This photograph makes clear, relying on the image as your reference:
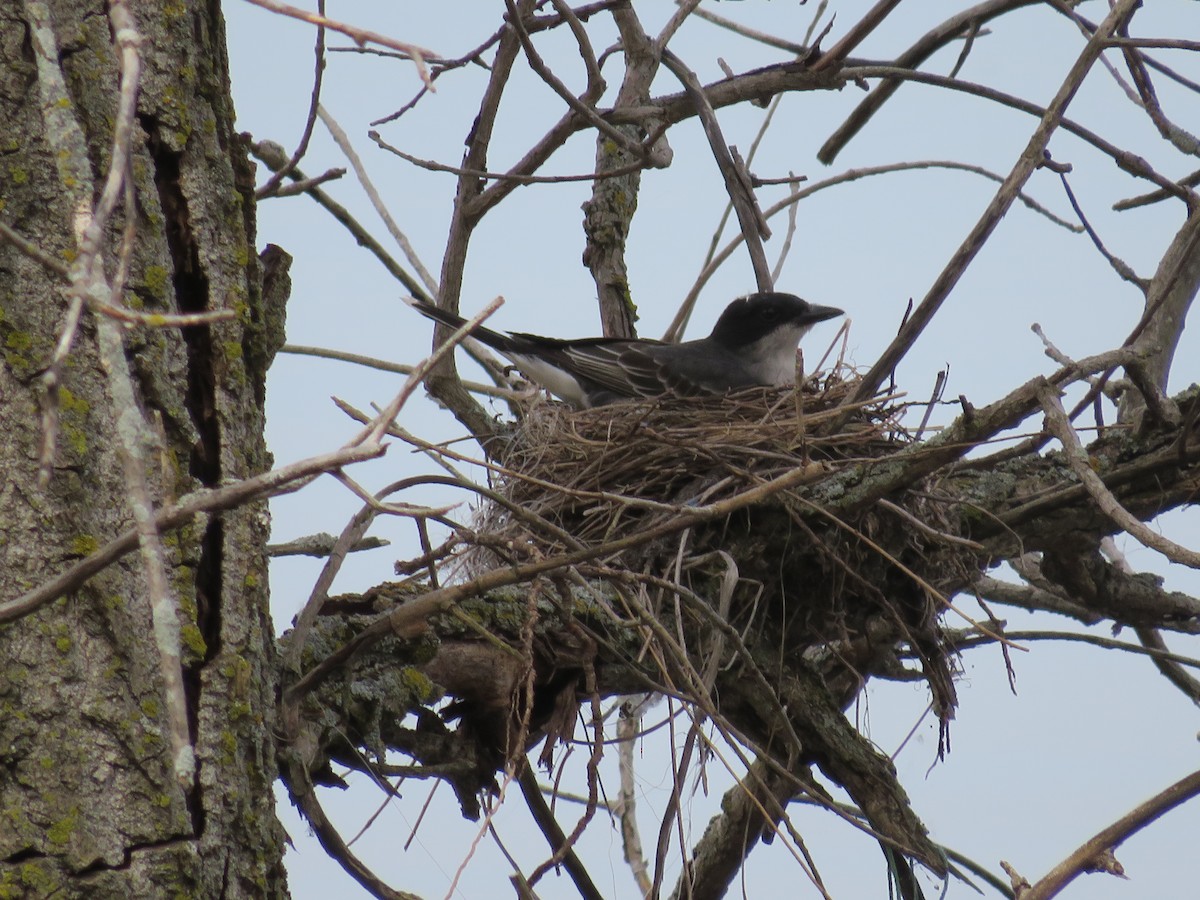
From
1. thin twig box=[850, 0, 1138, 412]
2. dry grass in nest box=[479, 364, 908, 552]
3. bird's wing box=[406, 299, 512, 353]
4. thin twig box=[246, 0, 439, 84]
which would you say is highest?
bird's wing box=[406, 299, 512, 353]

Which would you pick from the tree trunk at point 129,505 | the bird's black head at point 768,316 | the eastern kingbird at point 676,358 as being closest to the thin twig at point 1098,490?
the tree trunk at point 129,505

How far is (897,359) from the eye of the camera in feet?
9.03

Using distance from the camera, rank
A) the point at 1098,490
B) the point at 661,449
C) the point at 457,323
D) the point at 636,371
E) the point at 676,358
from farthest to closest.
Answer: the point at 676,358, the point at 636,371, the point at 661,449, the point at 457,323, the point at 1098,490

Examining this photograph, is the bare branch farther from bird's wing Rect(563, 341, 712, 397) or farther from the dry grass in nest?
bird's wing Rect(563, 341, 712, 397)

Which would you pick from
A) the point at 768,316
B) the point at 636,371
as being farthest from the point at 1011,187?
the point at 768,316

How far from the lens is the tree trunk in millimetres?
1775

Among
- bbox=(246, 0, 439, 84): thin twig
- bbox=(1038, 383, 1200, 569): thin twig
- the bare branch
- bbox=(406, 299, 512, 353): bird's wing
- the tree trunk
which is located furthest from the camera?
bbox=(406, 299, 512, 353): bird's wing

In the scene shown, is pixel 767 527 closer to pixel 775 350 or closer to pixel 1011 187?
pixel 1011 187

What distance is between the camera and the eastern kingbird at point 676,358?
5.84 metres

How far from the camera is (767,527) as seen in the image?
11.9ft

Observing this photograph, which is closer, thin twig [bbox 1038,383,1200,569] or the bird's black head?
thin twig [bbox 1038,383,1200,569]

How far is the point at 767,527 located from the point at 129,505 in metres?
2.20

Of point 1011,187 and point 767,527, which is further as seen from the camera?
point 767,527

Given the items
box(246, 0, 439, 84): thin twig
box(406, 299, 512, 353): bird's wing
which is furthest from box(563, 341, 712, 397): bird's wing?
box(246, 0, 439, 84): thin twig
